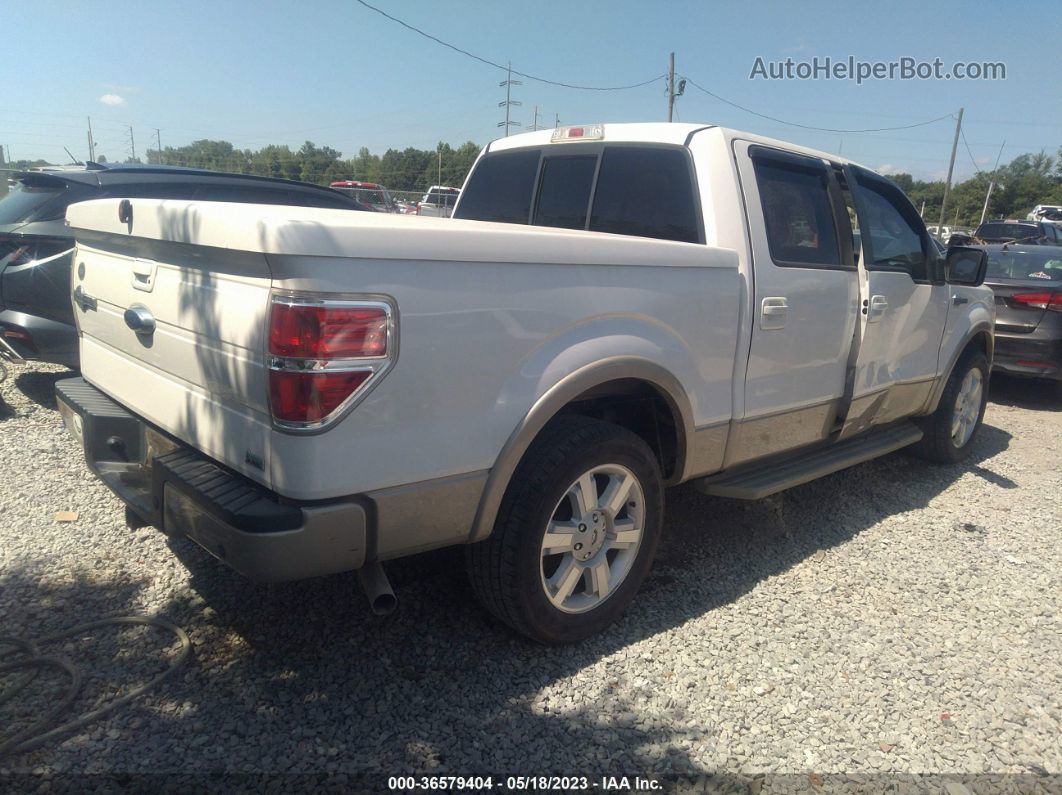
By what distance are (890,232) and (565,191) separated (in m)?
2.01

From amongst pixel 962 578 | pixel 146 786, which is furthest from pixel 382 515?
pixel 962 578

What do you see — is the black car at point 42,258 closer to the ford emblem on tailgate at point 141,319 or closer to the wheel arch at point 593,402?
the ford emblem on tailgate at point 141,319

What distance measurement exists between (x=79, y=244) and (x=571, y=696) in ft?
9.19

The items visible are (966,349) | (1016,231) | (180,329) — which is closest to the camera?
(180,329)

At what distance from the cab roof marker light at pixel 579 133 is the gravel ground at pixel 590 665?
214cm

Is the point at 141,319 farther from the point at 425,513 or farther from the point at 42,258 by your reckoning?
the point at 42,258

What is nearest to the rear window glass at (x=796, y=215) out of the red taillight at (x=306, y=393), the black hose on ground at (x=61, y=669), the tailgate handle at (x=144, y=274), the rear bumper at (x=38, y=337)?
the red taillight at (x=306, y=393)

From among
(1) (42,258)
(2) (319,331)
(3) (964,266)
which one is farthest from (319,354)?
(3) (964,266)

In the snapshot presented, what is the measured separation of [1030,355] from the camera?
756 centimetres

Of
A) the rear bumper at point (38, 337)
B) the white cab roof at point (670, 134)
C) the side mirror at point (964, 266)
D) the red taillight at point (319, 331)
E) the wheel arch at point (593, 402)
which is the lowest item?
the rear bumper at point (38, 337)

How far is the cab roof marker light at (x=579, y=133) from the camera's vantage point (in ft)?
12.6

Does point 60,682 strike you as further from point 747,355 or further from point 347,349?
point 747,355

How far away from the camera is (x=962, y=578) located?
3805 mm

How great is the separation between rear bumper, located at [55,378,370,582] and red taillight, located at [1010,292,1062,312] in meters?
7.82
